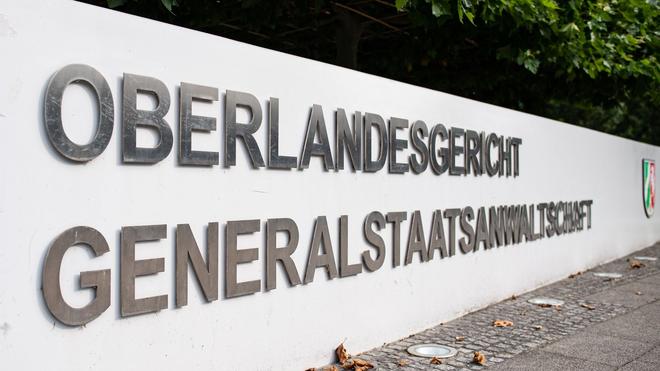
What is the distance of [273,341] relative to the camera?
162 inches

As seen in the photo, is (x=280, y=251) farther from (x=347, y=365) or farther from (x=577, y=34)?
(x=577, y=34)

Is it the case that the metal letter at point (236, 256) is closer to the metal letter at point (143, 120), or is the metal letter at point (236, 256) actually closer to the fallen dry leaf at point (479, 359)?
the metal letter at point (143, 120)

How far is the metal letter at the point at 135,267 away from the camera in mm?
3199

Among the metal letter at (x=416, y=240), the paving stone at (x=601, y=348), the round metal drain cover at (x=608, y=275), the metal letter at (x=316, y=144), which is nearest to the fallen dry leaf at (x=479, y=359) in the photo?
the paving stone at (x=601, y=348)

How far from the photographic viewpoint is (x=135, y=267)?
10.6 ft

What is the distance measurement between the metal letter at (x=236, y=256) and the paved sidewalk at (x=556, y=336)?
Result: 3.66 ft

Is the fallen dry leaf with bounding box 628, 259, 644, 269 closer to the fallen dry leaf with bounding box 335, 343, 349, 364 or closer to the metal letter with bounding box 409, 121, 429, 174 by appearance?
the metal letter with bounding box 409, 121, 429, 174

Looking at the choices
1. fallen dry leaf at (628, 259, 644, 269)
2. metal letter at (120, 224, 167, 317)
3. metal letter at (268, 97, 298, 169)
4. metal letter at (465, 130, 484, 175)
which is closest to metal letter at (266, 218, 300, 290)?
metal letter at (268, 97, 298, 169)

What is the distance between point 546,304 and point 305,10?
4490 mm

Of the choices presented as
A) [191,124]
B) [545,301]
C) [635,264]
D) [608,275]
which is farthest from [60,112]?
[635,264]

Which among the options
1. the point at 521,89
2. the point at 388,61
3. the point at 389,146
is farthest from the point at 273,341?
the point at 521,89

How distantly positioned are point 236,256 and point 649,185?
37.5 feet

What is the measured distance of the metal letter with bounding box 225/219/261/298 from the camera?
12.4ft

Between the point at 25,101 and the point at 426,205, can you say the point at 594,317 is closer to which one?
the point at 426,205
